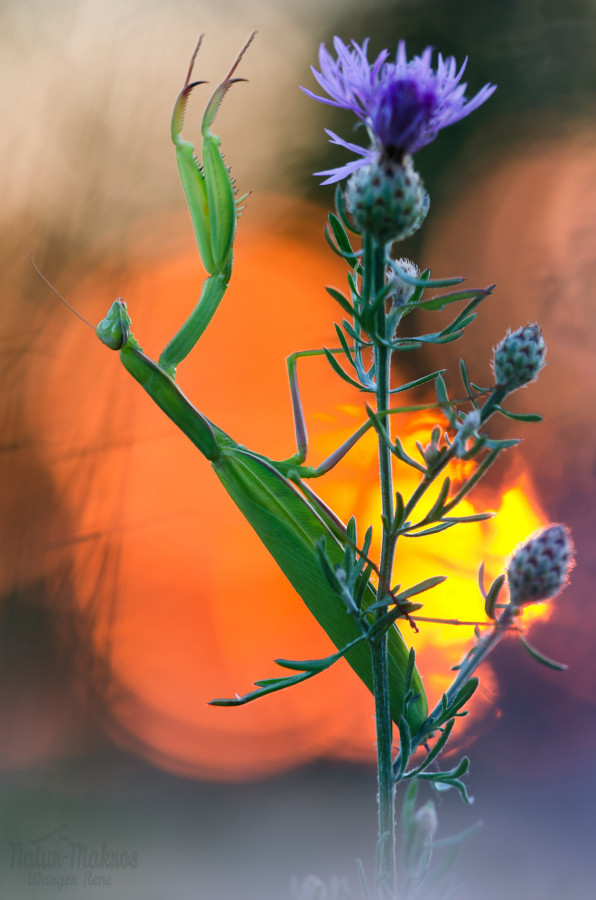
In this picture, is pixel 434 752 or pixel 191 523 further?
pixel 191 523

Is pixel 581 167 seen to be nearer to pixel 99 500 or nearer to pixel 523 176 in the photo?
pixel 523 176

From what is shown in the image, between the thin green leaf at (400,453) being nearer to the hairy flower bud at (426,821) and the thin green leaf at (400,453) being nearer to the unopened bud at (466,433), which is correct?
the unopened bud at (466,433)

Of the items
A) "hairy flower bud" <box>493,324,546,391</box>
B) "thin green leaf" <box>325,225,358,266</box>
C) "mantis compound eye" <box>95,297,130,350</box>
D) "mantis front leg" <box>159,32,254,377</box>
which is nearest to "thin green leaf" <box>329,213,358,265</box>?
"thin green leaf" <box>325,225,358,266</box>

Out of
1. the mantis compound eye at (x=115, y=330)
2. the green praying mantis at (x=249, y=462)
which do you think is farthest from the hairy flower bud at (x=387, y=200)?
the mantis compound eye at (x=115, y=330)

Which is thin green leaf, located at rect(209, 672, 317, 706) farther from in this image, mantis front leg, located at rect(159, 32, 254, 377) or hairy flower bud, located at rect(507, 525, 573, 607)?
mantis front leg, located at rect(159, 32, 254, 377)

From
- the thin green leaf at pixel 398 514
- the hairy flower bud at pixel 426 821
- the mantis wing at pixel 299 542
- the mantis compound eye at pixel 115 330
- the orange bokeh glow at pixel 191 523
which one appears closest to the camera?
the hairy flower bud at pixel 426 821

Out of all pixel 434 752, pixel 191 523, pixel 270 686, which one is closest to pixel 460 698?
pixel 434 752

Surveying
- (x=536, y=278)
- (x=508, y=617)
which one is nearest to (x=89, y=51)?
(x=536, y=278)

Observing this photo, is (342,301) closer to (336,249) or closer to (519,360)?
(336,249)
